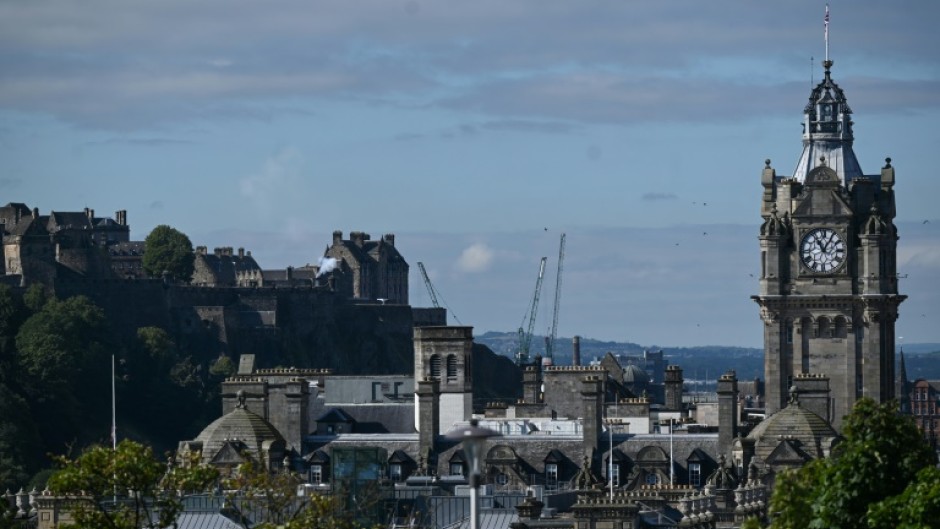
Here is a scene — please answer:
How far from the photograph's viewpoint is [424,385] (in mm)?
127750

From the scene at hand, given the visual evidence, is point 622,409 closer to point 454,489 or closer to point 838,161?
point 838,161

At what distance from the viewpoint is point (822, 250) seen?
5384 inches

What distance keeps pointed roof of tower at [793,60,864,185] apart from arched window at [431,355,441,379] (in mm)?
15853

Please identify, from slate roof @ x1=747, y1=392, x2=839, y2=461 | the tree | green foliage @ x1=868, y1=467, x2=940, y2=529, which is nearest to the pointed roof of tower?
slate roof @ x1=747, y1=392, x2=839, y2=461

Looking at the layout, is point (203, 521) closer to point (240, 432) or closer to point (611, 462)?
point (611, 462)

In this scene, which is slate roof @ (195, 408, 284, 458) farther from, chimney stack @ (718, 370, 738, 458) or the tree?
the tree

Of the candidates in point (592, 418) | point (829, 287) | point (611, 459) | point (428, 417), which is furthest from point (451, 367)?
point (611, 459)

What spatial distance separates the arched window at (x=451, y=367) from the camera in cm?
13512

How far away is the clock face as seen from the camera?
137 m

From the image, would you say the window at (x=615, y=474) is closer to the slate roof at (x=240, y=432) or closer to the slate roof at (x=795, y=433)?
the slate roof at (x=795, y=433)

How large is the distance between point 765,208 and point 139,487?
63.7m

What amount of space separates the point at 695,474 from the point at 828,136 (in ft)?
74.6

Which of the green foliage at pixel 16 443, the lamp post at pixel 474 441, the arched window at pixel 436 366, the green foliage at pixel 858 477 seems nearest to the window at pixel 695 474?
the arched window at pixel 436 366

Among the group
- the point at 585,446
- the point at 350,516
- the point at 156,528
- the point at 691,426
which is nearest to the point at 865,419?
the point at 156,528
